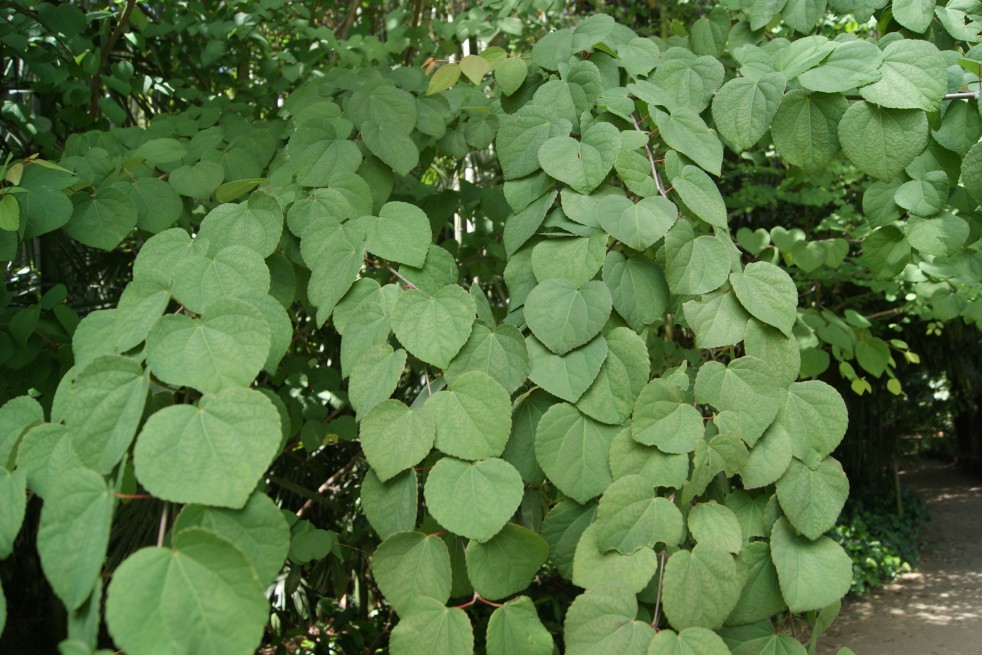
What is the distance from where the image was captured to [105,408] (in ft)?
2.48

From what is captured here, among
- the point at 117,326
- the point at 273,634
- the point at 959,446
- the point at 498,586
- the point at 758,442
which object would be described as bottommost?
the point at 959,446

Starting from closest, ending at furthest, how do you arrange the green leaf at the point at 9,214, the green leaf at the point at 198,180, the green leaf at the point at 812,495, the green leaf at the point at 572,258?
the green leaf at the point at 812,495
the green leaf at the point at 572,258
the green leaf at the point at 9,214
the green leaf at the point at 198,180

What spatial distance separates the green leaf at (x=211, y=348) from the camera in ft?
2.58

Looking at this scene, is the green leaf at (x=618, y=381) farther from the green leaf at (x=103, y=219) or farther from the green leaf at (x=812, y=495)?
the green leaf at (x=103, y=219)

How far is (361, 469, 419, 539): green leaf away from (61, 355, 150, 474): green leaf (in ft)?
0.86

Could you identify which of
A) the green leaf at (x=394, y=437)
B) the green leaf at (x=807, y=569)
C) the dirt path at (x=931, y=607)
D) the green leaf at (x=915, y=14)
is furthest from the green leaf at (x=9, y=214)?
the dirt path at (x=931, y=607)

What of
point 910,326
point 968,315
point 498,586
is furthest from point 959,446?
point 498,586

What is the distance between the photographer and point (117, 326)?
2.86 ft

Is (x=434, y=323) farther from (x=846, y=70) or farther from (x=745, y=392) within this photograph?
(x=846, y=70)

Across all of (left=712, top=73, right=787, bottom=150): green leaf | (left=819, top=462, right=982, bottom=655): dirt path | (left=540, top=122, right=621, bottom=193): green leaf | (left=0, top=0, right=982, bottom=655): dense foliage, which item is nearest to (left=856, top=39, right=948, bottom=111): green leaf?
(left=0, top=0, right=982, bottom=655): dense foliage

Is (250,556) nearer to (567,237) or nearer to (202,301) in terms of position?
(202,301)

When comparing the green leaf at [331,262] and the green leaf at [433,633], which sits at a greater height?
the green leaf at [331,262]

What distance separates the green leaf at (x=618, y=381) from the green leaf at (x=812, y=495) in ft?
0.63

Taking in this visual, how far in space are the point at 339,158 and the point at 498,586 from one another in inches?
27.7
